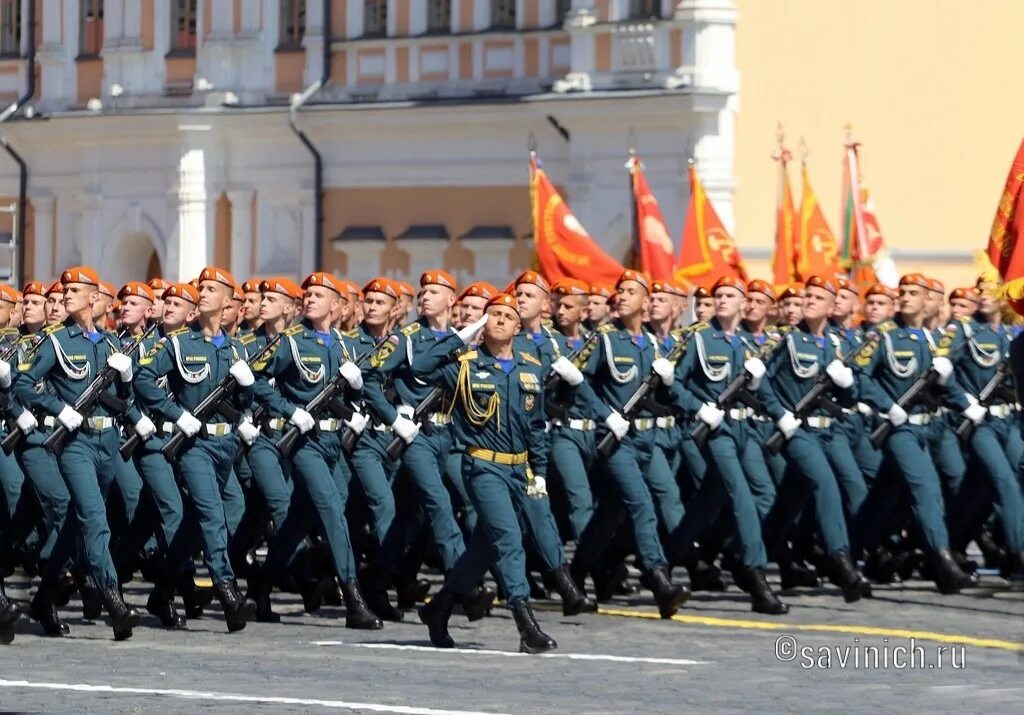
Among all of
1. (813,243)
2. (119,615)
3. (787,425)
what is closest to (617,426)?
(787,425)

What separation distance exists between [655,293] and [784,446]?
3.81 feet

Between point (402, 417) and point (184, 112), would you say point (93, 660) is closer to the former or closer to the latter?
point (402, 417)

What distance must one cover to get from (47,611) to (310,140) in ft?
63.8

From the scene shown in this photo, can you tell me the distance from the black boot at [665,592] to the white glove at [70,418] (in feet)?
9.25

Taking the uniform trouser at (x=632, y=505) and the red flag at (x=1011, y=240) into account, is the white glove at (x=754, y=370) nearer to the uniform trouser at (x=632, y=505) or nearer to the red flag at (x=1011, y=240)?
the uniform trouser at (x=632, y=505)

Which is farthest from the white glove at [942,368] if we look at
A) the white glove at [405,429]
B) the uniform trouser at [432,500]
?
the white glove at [405,429]

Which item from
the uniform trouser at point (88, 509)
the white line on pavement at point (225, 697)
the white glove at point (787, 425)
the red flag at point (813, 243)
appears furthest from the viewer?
the red flag at point (813, 243)

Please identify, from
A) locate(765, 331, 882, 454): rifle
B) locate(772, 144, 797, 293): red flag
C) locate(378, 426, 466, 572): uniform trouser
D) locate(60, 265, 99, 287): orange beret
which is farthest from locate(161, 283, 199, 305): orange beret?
locate(772, 144, 797, 293): red flag

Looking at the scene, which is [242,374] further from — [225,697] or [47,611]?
[225,697]

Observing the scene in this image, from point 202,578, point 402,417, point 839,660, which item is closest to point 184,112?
point 202,578

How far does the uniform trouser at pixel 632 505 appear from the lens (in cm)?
1569

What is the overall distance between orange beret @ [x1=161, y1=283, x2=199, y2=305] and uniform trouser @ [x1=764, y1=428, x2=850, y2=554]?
3.11 metres

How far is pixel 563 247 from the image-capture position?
24.5 m

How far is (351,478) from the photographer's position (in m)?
16.2
